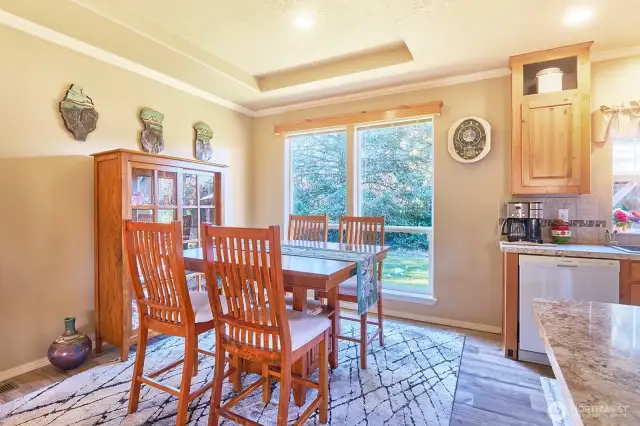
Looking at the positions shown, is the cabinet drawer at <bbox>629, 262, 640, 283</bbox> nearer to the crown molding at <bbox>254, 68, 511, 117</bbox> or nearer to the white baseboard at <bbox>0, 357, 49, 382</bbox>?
the crown molding at <bbox>254, 68, 511, 117</bbox>

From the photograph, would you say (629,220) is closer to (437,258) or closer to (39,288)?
(437,258)

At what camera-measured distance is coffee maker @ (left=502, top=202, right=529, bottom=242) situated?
2.68 metres

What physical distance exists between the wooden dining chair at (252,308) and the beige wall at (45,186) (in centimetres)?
170

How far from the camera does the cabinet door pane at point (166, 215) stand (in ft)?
8.88

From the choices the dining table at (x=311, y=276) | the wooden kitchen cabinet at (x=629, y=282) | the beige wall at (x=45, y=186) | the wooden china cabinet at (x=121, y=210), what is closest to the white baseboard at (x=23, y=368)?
the beige wall at (x=45, y=186)

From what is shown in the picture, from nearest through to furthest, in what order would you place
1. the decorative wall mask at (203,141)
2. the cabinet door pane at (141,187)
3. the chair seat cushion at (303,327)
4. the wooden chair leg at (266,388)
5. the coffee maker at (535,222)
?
1. the chair seat cushion at (303,327)
2. the wooden chair leg at (266,388)
3. the cabinet door pane at (141,187)
4. the coffee maker at (535,222)
5. the decorative wall mask at (203,141)

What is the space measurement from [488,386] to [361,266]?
1194 millimetres

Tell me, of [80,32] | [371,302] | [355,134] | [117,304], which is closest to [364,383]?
[371,302]

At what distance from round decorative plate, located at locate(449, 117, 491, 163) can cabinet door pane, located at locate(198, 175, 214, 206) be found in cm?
240

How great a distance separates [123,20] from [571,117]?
3.44 m

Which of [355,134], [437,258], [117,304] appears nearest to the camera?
[117,304]

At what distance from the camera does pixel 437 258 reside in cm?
319

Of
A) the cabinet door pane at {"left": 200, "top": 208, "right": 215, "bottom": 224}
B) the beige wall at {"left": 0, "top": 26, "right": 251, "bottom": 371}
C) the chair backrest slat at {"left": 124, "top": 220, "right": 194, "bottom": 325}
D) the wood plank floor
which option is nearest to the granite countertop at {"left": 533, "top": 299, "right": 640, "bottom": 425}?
the wood plank floor

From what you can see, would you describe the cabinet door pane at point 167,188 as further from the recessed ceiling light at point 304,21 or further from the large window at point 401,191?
the large window at point 401,191
